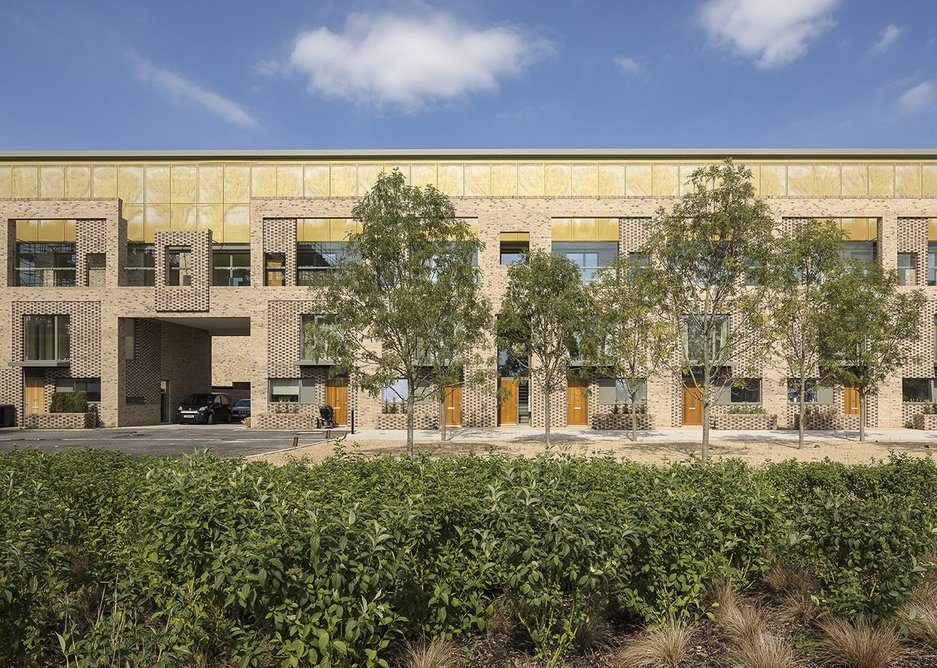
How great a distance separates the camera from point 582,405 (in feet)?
93.9

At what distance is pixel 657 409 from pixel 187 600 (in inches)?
1044

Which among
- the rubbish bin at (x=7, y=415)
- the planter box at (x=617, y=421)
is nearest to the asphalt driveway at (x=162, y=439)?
the rubbish bin at (x=7, y=415)

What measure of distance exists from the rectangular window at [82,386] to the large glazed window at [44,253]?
5.24 m

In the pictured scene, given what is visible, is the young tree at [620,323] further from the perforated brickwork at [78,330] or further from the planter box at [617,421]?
the perforated brickwork at [78,330]

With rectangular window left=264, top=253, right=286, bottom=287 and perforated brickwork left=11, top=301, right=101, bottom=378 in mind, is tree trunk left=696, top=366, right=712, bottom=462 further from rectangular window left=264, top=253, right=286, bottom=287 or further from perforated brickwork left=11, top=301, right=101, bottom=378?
perforated brickwork left=11, top=301, right=101, bottom=378

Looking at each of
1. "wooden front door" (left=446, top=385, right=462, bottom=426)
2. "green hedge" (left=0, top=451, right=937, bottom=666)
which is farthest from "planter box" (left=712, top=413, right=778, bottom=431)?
"green hedge" (left=0, top=451, right=937, bottom=666)

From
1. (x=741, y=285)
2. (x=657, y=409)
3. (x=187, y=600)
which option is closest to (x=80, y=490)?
(x=187, y=600)

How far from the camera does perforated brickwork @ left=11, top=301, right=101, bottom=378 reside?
1148 inches

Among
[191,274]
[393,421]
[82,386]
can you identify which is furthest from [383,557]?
[82,386]

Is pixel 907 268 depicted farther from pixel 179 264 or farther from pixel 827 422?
pixel 179 264

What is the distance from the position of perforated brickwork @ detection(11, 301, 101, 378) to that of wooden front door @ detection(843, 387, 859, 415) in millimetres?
38738

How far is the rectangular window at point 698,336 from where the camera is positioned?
52.7 ft

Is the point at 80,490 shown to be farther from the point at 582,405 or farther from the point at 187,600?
the point at 582,405

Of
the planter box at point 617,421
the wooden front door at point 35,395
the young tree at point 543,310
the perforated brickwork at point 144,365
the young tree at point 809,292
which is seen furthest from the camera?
the perforated brickwork at point 144,365
